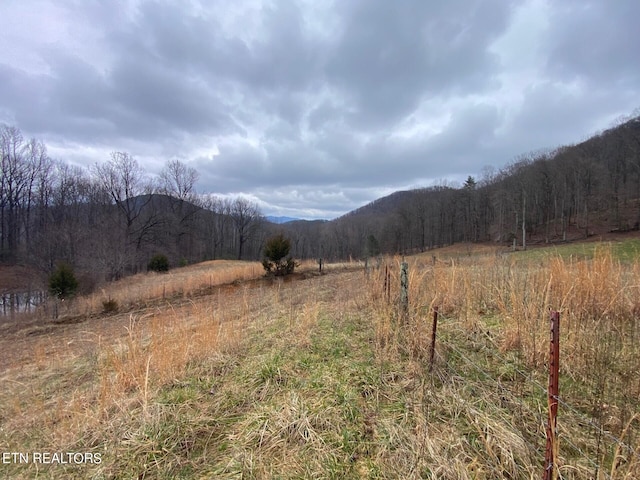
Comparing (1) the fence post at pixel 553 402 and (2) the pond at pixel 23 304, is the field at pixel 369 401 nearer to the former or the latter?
(1) the fence post at pixel 553 402

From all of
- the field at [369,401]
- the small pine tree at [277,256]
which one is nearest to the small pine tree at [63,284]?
the small pine tree at [277,256]

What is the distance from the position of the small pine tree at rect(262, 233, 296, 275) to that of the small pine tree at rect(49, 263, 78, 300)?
28.1 feet

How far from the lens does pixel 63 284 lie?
12.4 meters

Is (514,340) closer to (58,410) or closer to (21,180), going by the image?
(58,410)

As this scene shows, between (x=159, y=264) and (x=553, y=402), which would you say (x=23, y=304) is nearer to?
(x=159, y=264)

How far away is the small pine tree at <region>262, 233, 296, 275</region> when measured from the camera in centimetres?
1559

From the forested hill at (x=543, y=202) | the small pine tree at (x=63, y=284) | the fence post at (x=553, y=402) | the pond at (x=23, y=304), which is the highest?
the forested hill at (x=543, y=202)

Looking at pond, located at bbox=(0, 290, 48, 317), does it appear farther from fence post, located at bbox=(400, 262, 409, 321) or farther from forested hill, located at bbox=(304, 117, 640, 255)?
→ forested hill, located at bbox=(304, 117, 640, 255)

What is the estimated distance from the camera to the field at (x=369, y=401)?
1701mm

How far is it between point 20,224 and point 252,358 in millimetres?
44862

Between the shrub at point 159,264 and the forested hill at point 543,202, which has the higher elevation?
the forested hill at point 543,202

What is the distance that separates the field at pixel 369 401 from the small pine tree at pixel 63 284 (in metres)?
10.5

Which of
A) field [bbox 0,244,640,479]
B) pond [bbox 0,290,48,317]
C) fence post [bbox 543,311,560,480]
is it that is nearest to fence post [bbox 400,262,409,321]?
field [bbox 0,244,640,479]

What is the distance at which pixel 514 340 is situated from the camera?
9.00 ft
